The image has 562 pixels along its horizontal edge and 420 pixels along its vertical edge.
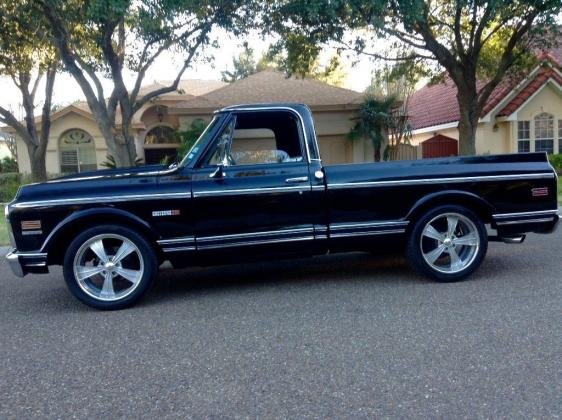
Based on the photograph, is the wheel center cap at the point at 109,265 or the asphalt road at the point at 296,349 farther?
the wheel center cap at the point at 109,265

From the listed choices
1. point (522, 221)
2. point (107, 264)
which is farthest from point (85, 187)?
point (522, 221)

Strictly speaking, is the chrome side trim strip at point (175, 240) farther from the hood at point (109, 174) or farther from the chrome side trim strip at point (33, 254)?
the chrome side trim strip at point (33, 254)

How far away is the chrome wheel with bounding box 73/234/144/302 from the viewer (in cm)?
506

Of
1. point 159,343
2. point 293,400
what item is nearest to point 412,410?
point 293,400

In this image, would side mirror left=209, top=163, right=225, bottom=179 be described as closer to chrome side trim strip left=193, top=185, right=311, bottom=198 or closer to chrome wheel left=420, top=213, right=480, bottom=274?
chrome side trim strip left=193, top=185, right=311, bottom=198

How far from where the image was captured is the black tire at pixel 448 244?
5.60m

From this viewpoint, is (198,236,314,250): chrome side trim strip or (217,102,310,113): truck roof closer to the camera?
(198,236,314,250): chrome side trim strip

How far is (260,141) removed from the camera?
5.77 metres

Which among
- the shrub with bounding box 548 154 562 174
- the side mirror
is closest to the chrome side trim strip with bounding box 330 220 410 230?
the side mirror

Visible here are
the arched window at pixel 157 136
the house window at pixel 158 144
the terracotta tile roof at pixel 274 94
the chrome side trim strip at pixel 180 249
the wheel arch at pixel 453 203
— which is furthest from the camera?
the arched window at pixel 157 136

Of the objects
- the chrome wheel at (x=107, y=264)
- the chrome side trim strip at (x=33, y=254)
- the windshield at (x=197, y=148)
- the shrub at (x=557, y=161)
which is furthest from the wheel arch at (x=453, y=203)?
the shrub at (x=557, y=161)

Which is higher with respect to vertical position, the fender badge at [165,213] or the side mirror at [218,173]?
the side mirror at [218,173]

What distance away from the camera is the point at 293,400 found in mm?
3174

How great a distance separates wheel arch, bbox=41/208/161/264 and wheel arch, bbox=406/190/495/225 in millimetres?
2710
